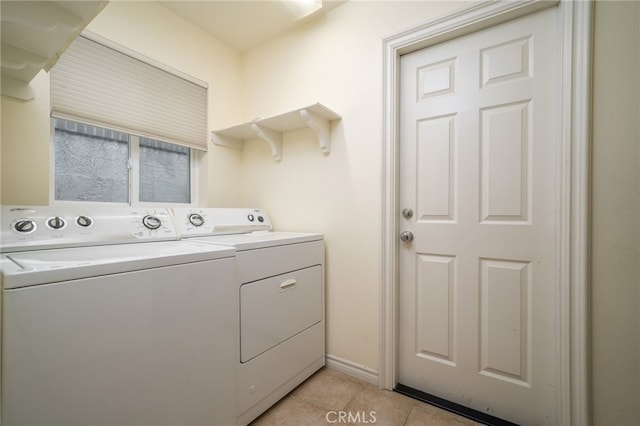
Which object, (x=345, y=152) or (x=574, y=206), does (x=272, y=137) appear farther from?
(x=574, y=206)

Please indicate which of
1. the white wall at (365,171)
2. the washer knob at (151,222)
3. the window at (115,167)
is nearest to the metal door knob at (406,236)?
the white wall at (365,171)

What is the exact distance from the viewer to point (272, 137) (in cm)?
199

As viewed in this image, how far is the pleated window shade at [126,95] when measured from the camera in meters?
1.42

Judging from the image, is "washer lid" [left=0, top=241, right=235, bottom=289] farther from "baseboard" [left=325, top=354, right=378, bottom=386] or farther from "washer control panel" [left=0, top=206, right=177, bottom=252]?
"baseboard" [left=325, top=354, right=378, bottom=386]

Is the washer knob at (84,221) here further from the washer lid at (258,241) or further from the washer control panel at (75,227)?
the washer lid at (258,241)

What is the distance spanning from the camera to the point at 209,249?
114 centimetres

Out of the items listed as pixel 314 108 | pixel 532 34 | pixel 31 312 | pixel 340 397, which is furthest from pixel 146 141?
pixel 532 34

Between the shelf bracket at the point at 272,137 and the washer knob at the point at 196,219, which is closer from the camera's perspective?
the washer knob at the point at 196,219

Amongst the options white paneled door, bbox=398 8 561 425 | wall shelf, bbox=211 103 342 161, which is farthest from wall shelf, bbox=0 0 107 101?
white paneled door, bbox=398 8 561 425

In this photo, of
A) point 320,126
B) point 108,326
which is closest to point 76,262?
point 108,326

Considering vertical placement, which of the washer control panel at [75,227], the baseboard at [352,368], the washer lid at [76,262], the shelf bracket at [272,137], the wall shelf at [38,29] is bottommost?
the baseboard at [352,368]

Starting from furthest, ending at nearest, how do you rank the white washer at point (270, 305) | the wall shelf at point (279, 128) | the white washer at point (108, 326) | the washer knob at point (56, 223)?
the wall shelf at point (279, 128) → the white washer at point (270, 305) → the washer knob at point (56, 223) → the white washer at point (108, 326)

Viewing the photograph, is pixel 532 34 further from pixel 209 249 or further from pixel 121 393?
pixel 121 393

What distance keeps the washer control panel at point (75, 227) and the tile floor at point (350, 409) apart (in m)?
1.10
